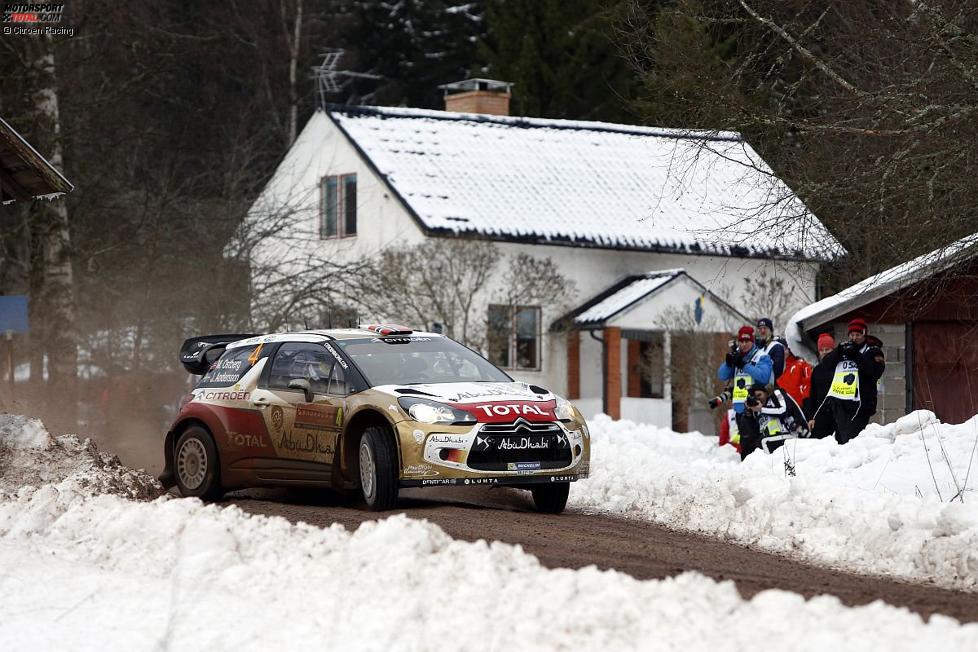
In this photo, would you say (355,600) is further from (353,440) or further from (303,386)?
(303,386)

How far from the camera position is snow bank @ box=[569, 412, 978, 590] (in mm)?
10281

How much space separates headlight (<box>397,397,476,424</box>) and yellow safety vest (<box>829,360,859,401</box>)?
590 cm

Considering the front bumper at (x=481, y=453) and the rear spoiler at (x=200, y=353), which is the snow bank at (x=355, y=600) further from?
the rear spoiler at (x=200, y=353)

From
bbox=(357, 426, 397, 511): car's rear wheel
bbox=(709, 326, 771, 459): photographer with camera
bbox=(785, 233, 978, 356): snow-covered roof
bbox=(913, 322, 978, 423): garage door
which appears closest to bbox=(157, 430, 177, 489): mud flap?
bbox=(357, 426, 397, 511): car's rear wheel

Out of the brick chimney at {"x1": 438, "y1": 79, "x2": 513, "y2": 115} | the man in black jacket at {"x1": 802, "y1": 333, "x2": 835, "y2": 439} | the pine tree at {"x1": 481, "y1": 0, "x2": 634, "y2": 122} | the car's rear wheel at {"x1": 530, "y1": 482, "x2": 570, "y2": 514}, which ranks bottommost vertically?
the car's rear wheel at {"x1": 530, "y1": 482, "x2": 570, "y2": 514}

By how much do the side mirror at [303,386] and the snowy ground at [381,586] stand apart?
164 cm

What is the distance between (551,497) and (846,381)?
16.4 feet

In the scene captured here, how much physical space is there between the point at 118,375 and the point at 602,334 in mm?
11498

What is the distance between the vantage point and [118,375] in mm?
28109

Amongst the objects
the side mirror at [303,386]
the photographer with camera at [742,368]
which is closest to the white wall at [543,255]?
the photographer with camera at [742,368]

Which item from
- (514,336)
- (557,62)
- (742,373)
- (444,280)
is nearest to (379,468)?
(742,373)

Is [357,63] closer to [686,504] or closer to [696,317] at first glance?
[696,317]

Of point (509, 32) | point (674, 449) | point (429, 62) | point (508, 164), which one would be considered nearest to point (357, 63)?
point (429, 62)

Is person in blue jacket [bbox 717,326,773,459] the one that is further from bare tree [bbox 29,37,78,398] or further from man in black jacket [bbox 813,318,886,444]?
bare tree [bbox 29,37,78,398]
